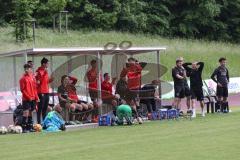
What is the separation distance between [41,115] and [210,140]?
21.5 ft

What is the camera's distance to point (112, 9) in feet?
203

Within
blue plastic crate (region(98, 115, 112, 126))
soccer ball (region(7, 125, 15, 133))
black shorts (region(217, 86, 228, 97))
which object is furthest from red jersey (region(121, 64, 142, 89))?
soccer ball (region(7, 125, 15, 133))

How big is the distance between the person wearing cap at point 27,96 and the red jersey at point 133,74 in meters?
3.67

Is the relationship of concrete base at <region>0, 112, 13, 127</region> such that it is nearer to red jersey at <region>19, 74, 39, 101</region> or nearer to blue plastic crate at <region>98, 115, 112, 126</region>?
red jersey at <region>19, 74, 39, 101</region>

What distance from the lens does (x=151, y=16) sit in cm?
6444

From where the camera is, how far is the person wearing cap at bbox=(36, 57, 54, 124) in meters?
19.7

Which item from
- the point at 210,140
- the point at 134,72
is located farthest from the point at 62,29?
the point at 210,140

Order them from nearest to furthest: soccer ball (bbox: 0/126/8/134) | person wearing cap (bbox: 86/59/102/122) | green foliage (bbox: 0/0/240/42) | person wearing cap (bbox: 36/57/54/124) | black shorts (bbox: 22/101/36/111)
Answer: soccer ball (bbox: 0/126/8/134) → black shorts (bbox: 22/101/36/111) → person wearing cap (bbox: 36/57/54/124) → person wearing cap (bbox: 86/59/102/122) → green foliage (bbox: 0/0/240/42)

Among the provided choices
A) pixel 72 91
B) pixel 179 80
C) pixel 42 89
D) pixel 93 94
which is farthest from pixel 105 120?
pixel 179 80

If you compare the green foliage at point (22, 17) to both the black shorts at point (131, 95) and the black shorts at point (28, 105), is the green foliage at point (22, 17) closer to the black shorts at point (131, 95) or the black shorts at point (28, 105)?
the black shorts at point (131, 95)

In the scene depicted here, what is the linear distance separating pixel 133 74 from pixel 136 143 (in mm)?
7509

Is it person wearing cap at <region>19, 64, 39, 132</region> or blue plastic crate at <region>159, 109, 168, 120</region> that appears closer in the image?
person wearing cap at <region>19, 64, 39, 132</region>

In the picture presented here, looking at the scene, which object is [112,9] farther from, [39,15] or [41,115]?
[41,115]

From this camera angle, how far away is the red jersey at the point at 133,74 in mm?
21803
